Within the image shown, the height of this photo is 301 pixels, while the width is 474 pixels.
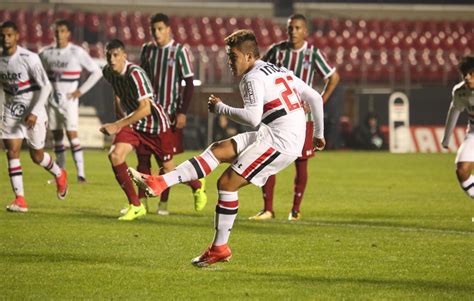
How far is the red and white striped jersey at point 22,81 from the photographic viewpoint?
1348cm

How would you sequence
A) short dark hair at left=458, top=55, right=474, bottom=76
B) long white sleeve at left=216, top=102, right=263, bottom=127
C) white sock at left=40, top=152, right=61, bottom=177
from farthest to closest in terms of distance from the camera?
1. white sock at left=40, top=152, right=61, bottom=177
2. short dark hair at left=458, top=55, right=474, bottom=76
3. long white sleeve at left=216, top=102, right=263, bottom=127

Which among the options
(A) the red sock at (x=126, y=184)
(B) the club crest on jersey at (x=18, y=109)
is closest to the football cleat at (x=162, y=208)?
(A) the red sock at (x=126, y=184)

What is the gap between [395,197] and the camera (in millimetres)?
16516

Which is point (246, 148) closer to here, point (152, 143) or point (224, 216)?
point (224, 216)

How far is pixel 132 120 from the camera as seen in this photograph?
1217 centimetres

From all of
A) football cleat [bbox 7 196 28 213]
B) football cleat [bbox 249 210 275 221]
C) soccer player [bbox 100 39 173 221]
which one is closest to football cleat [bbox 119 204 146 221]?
soccer player [bbox 100 39 173 221]

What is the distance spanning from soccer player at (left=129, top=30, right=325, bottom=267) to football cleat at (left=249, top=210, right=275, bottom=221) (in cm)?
Result: 415

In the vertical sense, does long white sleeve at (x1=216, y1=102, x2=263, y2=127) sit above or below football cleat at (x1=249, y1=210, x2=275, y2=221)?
above

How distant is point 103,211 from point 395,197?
4.74 metres

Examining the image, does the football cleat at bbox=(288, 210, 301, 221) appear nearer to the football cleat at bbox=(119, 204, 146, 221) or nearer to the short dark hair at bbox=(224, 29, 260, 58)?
the football cleat at bbox=(119, 204, 146, 221)

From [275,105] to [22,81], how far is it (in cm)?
549

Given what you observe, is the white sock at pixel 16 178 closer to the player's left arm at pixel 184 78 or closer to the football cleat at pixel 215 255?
the player's left arm at pixel 184 78

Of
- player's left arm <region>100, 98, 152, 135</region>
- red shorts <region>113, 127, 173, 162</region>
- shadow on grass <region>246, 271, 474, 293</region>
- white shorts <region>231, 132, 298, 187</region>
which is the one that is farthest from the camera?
red shorts <region>113, 127, 173, 162</region>

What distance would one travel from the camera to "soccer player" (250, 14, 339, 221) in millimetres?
13312
